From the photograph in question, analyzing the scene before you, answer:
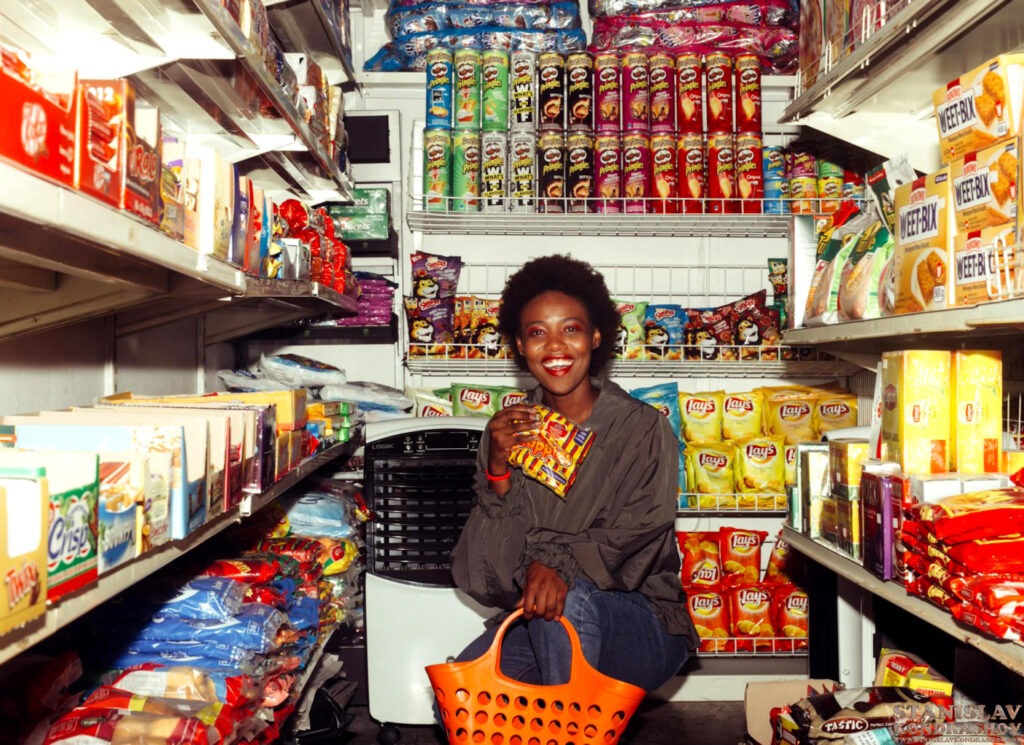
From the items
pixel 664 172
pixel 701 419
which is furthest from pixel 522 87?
pixel 701 419

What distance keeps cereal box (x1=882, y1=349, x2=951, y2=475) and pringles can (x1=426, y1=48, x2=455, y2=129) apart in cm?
243

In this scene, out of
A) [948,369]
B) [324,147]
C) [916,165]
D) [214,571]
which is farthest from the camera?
[324,147]

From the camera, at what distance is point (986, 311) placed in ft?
4.97

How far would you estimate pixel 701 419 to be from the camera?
153 inches

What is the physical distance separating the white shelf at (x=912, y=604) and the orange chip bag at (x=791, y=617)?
1.27 metres

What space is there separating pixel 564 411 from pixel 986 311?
1.38m

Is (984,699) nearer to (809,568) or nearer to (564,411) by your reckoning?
(809,568)

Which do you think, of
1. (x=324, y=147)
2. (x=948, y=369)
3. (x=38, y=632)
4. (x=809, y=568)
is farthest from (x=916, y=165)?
(x=38, y=632)

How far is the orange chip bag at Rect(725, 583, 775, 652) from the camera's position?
3654 millimetres

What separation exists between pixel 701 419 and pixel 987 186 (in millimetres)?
2385

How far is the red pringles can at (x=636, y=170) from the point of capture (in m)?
3.74

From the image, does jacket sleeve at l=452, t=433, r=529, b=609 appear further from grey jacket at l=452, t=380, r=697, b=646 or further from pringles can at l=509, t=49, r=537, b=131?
pringles can at l=509, t=49, r=537, b=131

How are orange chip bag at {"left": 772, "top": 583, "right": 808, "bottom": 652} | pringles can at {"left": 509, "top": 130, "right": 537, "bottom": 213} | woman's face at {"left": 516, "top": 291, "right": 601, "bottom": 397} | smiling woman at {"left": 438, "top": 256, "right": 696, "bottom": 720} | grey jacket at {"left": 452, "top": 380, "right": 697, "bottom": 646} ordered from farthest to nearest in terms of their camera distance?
pringles can at {"left": 509, "top": 130, "right": 537, "bottom": 213}
orange chip bag at {"left": 772, "top": 583, "right": 808, "bottom": 652}
woman's face at {"left": 516, "top": 291, "right": 601, "bottom": 397}
grey jacket at {"left": 452, "top": 380, "right": 697, "bottom": 646}
smiling woman at {"left": 438, "top": 256, "right": 696, "bottom": 720}

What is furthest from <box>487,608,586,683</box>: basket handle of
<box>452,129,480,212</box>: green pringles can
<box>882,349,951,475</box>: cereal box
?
<box>452,129,480,212</box>: green pringles can
